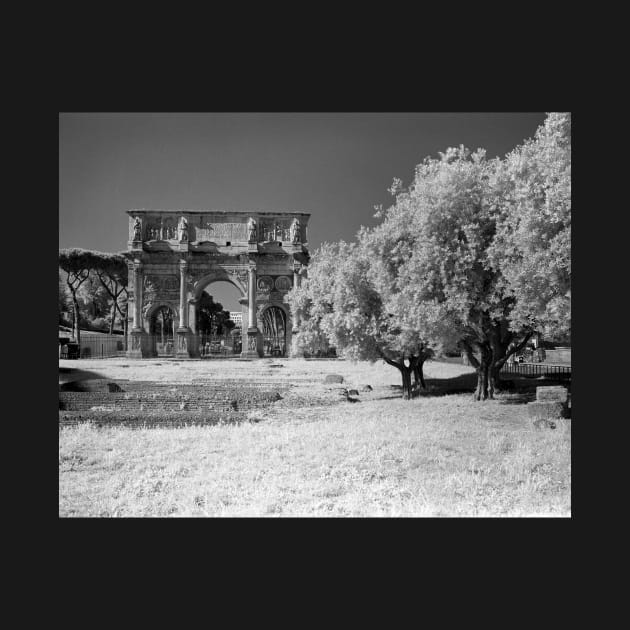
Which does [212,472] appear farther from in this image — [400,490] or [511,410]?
[511,410]

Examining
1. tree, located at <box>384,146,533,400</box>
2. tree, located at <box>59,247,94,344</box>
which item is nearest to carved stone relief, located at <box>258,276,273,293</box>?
tree, located at <box>59,247,94,344</box>

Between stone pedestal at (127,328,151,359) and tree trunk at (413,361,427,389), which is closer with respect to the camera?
stone pedestal at (127,328,151,359)

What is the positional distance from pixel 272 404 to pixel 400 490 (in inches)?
130

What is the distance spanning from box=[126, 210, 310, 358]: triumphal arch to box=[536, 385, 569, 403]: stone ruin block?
4.89 meters

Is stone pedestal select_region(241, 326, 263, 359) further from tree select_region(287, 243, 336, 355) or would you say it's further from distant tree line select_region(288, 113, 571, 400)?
distant tree line select_region(288, 113, 571, 400)

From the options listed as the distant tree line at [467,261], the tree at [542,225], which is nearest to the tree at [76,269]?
the distant tree line at [467,261]

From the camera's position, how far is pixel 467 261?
26.6 ft

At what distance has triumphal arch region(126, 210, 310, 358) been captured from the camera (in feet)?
34.7

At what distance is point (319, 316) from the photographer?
1223cm

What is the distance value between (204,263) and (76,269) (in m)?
12.1

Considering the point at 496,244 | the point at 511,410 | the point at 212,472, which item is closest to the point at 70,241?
the point at 212,472

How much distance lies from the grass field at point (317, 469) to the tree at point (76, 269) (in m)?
0.98

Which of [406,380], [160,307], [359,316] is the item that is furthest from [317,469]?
[160,307]

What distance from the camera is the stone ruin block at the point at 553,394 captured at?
23.0 feet
